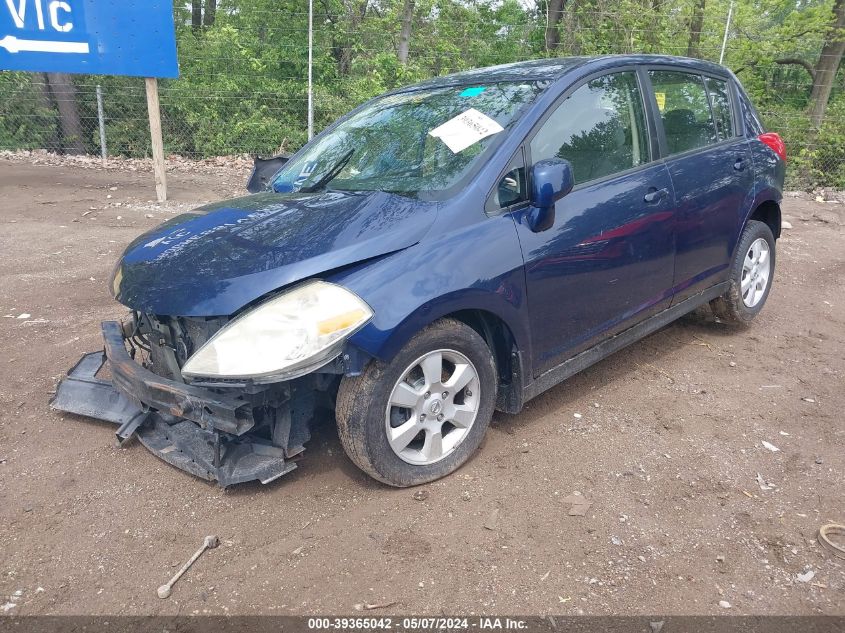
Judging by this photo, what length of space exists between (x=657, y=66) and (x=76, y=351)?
4.25 m

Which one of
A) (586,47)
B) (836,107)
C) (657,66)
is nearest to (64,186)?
(657,66)

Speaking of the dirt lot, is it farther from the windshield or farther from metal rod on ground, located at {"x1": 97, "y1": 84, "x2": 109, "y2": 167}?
metal rod on ground, located at {"x1": 97, "y1": 84, "x2": 109, "y2": 167}

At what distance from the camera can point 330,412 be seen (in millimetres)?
3182

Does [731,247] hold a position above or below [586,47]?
below

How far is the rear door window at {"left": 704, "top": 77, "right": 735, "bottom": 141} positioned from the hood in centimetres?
267

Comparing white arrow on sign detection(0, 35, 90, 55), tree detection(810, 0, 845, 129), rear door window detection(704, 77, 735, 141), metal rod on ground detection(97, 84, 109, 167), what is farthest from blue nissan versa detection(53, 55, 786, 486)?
tree detection(810, 0, 845, 129)

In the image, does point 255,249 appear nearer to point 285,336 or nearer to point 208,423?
point 285,336

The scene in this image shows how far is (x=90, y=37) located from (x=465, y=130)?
718 cm

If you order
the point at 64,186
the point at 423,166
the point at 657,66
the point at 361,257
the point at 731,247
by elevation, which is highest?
the point at 657,66

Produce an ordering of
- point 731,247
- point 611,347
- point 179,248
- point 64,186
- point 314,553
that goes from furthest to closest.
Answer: point 64,186, point 731,247, point 611,347, point 179,248, point 314,553

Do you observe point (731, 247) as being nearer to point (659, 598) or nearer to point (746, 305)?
point (746, 305)

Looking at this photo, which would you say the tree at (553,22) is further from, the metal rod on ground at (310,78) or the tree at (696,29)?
the metal rod on ground at (310,78)

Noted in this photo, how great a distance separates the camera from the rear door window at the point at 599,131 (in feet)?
10.8

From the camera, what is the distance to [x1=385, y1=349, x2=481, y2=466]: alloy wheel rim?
2.81 m
